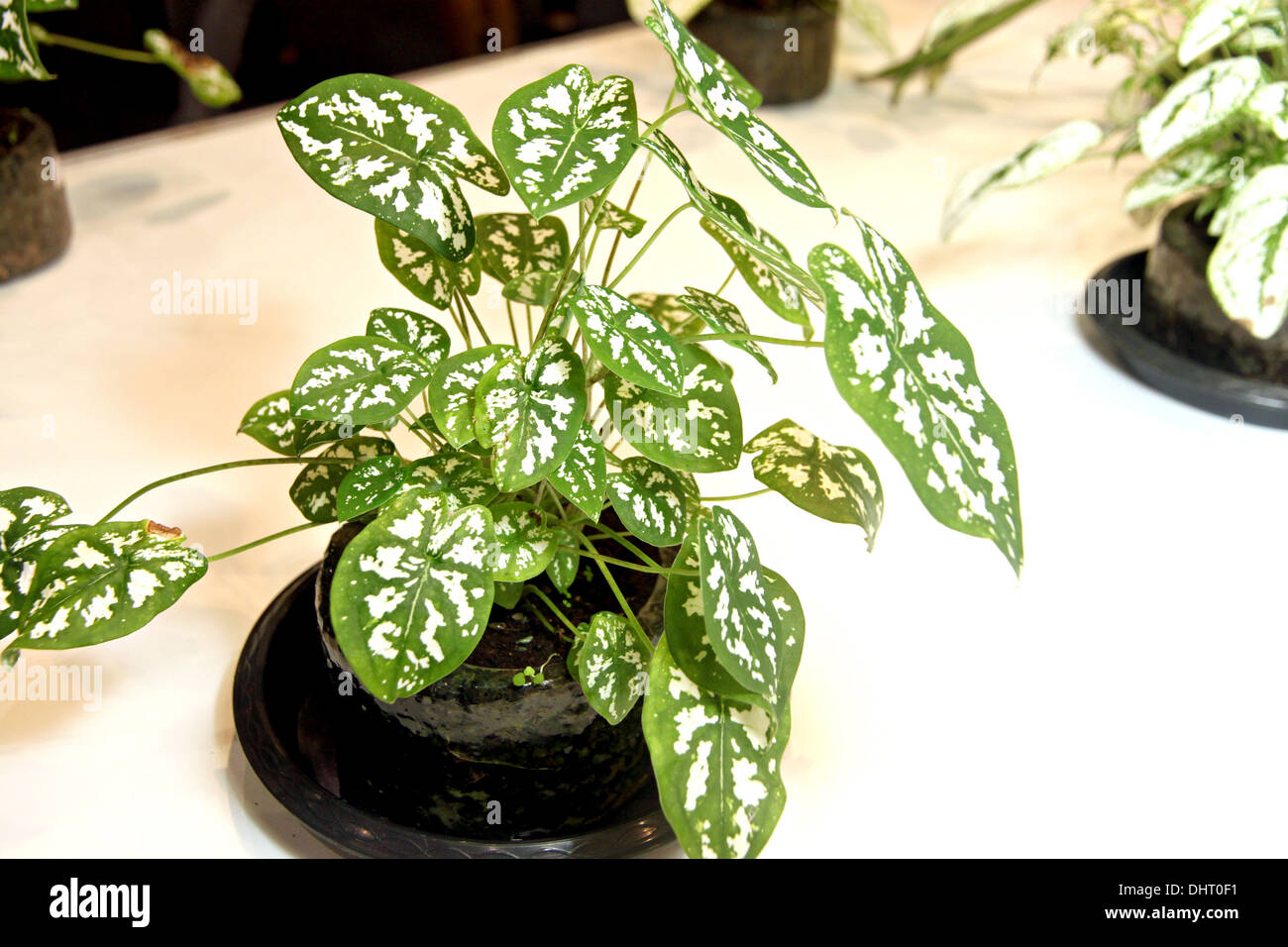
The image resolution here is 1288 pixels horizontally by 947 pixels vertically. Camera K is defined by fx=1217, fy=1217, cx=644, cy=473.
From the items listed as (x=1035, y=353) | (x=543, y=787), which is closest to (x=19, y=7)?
(x=543, y=787)

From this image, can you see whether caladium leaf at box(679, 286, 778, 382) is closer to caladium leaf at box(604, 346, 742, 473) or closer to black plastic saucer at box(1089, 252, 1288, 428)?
caladium leaf at box(604, 346, 742, 473)

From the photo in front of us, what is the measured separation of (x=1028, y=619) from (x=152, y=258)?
1.28 meters

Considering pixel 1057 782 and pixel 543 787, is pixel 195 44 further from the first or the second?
pixel 1057 782

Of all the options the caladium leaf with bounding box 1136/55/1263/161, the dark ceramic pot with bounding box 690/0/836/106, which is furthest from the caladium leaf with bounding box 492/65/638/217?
the dark ceramic pot with bounding box 690/0/836/106

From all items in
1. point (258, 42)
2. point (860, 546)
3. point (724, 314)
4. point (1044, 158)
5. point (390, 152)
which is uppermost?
point (390, 152)

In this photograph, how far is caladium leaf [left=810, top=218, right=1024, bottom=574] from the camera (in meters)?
0.65

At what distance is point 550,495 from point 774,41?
1468mm

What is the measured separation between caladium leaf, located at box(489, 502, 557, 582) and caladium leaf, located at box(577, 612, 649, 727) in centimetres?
6

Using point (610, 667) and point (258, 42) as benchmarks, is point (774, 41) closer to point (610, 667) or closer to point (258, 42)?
point (258, 42)

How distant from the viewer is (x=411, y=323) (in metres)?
0.92

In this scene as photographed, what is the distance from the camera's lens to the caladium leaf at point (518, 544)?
2.64 ft

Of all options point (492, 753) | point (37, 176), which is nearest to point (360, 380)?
point (492, 753)

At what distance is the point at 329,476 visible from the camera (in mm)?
964

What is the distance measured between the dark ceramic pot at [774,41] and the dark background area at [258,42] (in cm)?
78
